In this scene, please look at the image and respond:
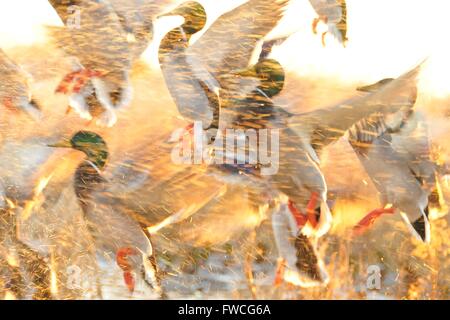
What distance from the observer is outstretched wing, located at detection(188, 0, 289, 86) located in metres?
1.68

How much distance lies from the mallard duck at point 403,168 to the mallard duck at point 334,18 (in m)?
0.15

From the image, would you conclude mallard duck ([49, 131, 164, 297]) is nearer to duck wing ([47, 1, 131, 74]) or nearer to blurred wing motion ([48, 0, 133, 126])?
blurred wing motion ([48, 0, 133, 126])

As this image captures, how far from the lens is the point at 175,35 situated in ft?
5.57

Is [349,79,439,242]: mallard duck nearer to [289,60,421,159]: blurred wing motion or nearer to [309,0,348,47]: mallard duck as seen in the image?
[289,60,421,159]: blurred wing motion

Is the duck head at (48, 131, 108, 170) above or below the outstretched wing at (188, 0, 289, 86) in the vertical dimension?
below

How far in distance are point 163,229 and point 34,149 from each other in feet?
1.31

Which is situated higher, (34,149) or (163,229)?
(34,149)

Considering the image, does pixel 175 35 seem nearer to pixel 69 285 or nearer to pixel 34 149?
pixel 34 149

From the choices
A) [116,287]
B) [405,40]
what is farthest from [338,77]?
[116,287]

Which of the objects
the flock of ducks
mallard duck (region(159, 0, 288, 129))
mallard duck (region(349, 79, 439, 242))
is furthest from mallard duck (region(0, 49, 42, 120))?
mallard duck (region(349, 79, 439, 242))

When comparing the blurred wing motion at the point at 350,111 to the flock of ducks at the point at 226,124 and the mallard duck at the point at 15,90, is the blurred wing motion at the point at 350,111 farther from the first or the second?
the mallard duck at the point at 15,90

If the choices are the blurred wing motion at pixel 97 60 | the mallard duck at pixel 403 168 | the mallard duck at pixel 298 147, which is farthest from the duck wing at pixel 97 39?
the mallard duck at pixel 403 168

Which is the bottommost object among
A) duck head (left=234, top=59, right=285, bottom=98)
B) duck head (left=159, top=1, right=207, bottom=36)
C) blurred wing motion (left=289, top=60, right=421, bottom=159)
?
blurred wing motion (left=289, top=60, right=421, bottom=159)

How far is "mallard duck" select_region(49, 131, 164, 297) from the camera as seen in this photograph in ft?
5.56
